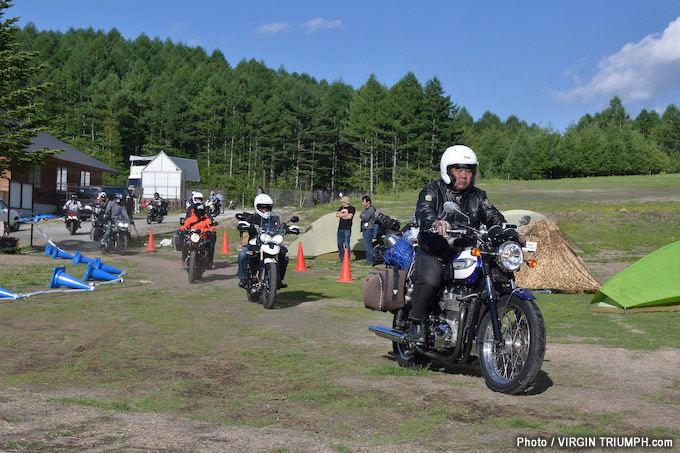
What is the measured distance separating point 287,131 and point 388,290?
96.6 m

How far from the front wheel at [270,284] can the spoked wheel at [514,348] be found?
246 inches

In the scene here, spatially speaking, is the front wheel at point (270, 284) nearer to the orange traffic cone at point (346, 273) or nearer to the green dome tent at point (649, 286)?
the orange traffic cone at point (346, 273)

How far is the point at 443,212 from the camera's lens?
20.8 ft

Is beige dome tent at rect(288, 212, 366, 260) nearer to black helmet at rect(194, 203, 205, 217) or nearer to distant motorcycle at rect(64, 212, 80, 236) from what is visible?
black helmet at rect(194, 203, 205, 217)

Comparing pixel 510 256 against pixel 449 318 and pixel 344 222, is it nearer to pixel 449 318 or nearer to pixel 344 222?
pixel 449 318

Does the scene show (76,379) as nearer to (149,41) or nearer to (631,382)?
(631,382)

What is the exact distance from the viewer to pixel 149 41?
167875 mm

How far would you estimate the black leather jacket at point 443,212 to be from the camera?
20.6 feet

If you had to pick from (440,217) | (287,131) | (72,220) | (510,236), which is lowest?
(72,220)

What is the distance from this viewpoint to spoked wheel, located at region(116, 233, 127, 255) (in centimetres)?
2275

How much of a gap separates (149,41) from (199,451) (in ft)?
577

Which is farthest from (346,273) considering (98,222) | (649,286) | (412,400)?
(98,222)

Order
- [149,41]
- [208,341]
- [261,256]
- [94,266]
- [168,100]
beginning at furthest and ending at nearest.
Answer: [149,41], [168,100], [94,266], [261,256], [208,341]

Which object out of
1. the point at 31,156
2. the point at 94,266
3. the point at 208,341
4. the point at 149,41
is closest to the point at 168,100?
the point at 149,41
